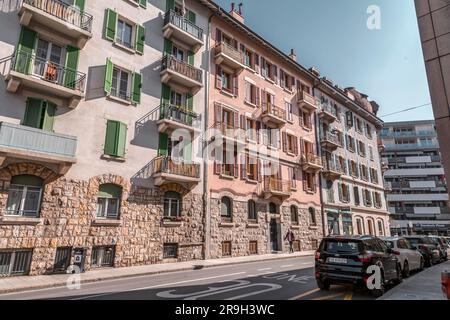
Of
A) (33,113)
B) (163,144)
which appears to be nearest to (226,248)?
(163,144)

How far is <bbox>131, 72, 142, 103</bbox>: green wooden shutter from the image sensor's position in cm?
1703

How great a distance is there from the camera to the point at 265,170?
2411 cm

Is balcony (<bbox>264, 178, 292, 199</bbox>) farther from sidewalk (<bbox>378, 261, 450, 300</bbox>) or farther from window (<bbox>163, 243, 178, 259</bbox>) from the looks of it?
sidewalk (<bbox>378, 261, 450, 300</bbox>)

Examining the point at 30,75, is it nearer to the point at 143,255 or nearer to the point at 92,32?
the point at 92,32

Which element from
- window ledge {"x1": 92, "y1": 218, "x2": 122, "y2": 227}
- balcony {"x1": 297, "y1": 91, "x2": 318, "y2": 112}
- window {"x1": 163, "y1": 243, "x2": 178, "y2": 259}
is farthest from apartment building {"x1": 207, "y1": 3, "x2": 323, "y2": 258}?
window ledge {"x1": 92, "y1": 218, "x2": 122, "y2": 227}

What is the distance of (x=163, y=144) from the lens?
18.0 metres

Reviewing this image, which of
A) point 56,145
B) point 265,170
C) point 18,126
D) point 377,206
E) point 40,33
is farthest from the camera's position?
point 377,206

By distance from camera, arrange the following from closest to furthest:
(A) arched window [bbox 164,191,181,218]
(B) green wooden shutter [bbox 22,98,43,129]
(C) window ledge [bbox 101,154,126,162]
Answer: (B) green wooden shutter [bbox 22,98,43,129], (C) window ledge [bbox 101,154,126,162], (A) arched window [bbox 164,191,181,218]

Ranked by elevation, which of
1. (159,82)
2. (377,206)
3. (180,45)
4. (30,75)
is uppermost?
(180,45)

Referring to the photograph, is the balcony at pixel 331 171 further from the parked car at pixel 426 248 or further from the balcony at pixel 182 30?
the balcony at pixel 182 30

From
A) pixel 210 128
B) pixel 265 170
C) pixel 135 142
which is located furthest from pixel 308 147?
pixel 135 142

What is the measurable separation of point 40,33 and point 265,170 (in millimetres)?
17195

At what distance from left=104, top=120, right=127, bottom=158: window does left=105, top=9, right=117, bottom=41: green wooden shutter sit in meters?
4.96

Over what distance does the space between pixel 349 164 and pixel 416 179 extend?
39.6m
